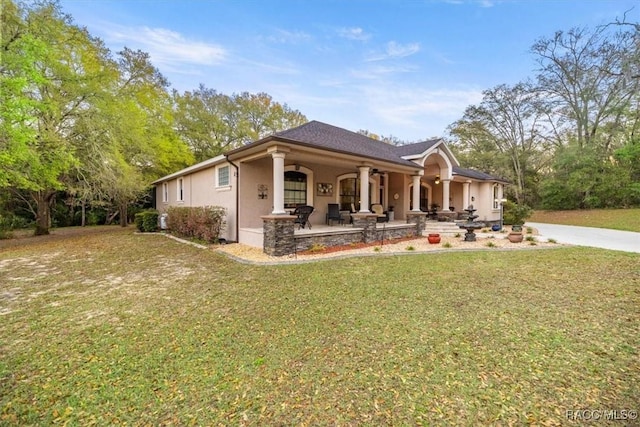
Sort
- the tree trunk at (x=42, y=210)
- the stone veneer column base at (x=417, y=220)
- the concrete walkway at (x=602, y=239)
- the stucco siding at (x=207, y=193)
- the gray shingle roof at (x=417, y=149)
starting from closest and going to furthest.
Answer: the concrete walkway at (x=602, y=239)
the stucco siding at (x=207, y=193)
the stone veneer column base at (x=417, y=220)
the tree trunk at (x=42, y=210)
the gray shingle roof at (x=417, y=149)

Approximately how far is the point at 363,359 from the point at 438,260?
5.26m

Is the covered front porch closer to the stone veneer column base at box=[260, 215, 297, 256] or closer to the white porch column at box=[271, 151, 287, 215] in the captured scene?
the stone veneer column base at box=[260, 215, 297, 256]

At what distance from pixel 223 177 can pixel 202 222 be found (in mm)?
1990

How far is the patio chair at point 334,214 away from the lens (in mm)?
11273

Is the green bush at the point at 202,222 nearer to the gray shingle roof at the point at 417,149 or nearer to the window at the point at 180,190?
the window at the point at 180,190

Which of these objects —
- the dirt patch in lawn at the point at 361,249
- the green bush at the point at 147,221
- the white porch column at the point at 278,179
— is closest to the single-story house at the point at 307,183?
the white porch column at the point at 278,179

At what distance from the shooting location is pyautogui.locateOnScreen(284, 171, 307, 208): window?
430 inches

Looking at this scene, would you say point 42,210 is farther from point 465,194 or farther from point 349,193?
point 465,194

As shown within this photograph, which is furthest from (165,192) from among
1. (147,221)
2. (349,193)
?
(349,193)

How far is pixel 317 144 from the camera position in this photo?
8.40 m

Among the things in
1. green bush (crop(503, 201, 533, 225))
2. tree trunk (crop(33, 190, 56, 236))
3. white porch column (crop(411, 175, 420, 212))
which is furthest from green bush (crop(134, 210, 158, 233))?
green bush (crop(503, 201, 533, 225))

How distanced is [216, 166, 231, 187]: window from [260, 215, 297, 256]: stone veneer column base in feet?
11.7

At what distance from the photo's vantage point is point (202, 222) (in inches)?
397

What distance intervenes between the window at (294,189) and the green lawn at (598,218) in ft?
56.7
